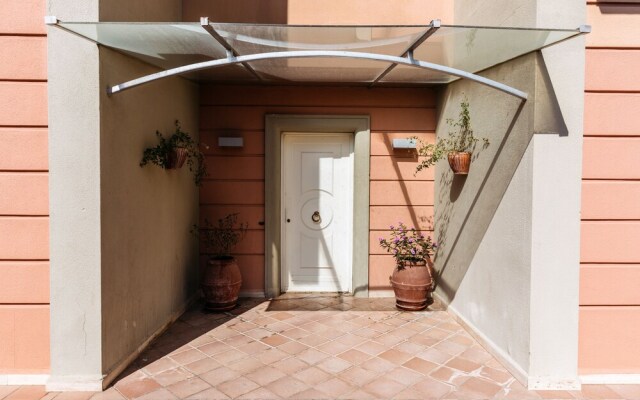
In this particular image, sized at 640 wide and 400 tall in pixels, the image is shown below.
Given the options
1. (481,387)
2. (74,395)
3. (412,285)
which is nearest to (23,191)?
(74,395)

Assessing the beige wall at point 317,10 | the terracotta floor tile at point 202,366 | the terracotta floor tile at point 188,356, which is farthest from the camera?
the beige wall at point 317,10

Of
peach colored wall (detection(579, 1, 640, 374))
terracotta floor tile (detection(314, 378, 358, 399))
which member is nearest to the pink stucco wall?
terracotta floor tile (detection(314, 378, 358, 399))

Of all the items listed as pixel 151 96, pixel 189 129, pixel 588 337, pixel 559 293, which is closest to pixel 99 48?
pixel 151 96

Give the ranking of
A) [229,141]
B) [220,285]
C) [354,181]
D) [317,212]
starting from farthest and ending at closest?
1. [317,212]
2. [354,181]
3. [229,141]
4. [220,285]

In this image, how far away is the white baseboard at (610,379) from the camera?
10.3 ft

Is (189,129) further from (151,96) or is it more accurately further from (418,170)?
(418,170)

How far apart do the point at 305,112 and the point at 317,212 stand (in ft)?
4.14

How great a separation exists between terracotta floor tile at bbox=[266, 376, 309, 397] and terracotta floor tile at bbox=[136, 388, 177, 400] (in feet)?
2.23

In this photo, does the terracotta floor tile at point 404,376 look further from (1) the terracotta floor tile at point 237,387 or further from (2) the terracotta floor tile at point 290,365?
(1) the terracotta floor tile at point 237,387

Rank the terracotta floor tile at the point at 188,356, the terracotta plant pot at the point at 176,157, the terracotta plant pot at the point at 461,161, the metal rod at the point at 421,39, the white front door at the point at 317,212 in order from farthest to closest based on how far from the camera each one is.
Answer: the white front door at the point at 317,212
the terracotta plant pot at the point at 461,161
the terracotta plant pot at the point at 176,157
the terracotta floor tile at the point at 188,356
the metal rod at the point at 421,39

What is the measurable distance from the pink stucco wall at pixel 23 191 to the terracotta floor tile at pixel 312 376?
185 centimetres

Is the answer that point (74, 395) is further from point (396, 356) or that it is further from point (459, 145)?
point (459, 145)

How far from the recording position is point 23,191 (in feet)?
9.93

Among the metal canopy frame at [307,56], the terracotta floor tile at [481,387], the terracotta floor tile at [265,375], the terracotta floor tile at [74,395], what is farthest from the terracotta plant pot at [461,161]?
the terracotta floor tile at [74,395]
